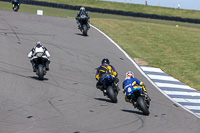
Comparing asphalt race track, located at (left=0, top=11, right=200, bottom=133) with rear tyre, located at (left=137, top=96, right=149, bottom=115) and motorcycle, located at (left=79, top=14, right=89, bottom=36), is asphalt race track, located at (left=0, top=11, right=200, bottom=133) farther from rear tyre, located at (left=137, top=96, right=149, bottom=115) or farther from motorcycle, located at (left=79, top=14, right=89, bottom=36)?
motorcycle, located at (left=79, top=14, right=89, bottom=36)

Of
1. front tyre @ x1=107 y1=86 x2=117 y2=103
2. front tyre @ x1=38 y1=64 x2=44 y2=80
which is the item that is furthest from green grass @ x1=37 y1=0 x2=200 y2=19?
front tyre @ x1=107 y1=86 x2=117 y2=103

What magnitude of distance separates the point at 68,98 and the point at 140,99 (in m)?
2.56

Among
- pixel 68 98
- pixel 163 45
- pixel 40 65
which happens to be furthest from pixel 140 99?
pixel 163 45

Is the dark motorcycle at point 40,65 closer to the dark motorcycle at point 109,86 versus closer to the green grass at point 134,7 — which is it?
the dark motorcycle at point 109,86

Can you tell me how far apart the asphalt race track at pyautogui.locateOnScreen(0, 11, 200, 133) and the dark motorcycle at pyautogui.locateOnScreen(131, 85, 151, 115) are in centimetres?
24

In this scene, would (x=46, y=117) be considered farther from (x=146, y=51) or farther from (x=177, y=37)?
(x=177, y=37)

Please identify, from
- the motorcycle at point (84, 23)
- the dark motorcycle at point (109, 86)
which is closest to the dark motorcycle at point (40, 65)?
the dark motorcycle at point (109, 86)

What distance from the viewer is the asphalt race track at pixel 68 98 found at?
33.8ft

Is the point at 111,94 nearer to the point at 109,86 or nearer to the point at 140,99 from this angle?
the point at 109,86

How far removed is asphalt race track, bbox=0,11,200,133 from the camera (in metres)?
10.3

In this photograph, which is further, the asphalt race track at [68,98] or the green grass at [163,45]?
the green grass at [163,45]

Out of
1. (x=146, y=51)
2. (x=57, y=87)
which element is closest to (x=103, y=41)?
(x=146, y=51)

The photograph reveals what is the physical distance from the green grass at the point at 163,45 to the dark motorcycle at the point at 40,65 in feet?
28.5

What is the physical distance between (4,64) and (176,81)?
9154 millimetres
